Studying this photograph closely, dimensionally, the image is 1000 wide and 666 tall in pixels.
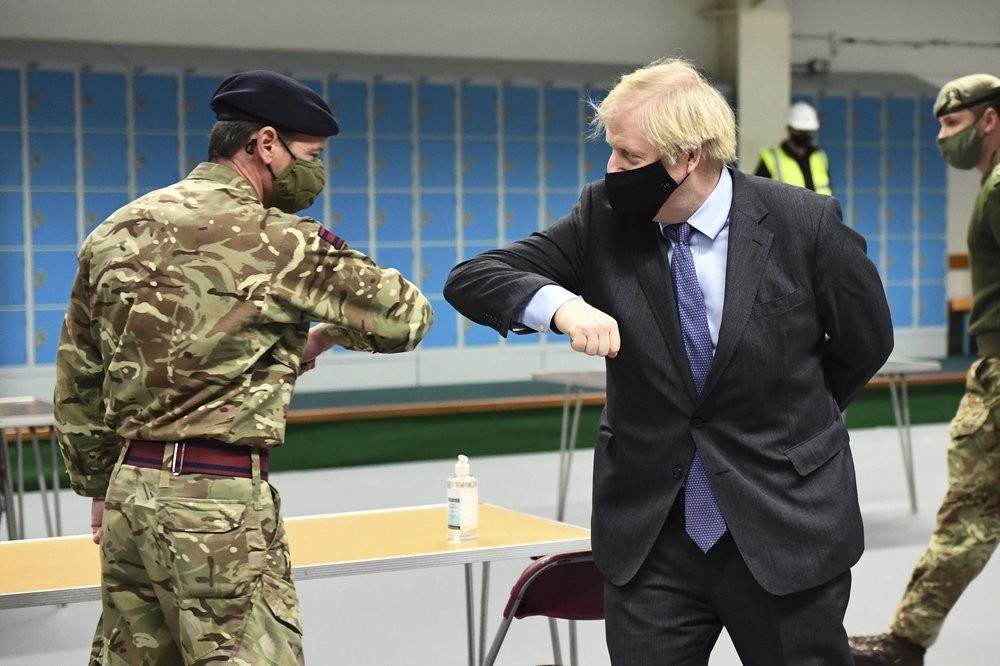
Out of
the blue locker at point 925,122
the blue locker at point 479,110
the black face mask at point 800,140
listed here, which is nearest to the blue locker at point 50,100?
the blue locker at point 479,110

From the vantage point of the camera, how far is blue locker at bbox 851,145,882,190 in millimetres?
11344

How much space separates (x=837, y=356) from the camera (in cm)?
195

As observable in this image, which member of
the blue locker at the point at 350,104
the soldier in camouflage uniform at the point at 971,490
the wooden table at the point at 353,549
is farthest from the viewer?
the blue locker at the point at 350,104

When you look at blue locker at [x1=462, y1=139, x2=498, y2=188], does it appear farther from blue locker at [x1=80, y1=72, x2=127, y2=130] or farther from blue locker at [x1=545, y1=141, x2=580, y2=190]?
blue locker at [x1=80, y1=72, x2=127, y2=130]

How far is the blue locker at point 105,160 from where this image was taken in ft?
29.1

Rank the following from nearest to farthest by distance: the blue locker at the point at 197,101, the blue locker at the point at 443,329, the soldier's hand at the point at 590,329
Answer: the soldier's hand at the point at 590,329 < the blue locker at the point at 197,101 < the blue locker at the point at 443,329

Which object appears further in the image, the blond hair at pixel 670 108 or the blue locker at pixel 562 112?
the blue locker at pixel 562 112

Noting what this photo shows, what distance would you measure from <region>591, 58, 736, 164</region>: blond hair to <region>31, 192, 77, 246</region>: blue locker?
7.58 meters

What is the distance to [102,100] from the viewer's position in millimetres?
8852


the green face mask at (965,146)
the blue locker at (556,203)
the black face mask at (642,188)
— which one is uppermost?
the blue locker at (556,203)

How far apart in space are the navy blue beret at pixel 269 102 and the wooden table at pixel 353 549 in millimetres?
909

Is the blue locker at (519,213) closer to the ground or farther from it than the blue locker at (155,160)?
closer to the ground

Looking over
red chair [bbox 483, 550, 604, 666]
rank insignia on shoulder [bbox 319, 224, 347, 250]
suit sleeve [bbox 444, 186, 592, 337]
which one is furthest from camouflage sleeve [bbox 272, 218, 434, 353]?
red chair [bbox 483, 550, 604, 666]

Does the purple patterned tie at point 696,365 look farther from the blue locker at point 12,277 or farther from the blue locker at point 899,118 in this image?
the blue locker at point 899,118
